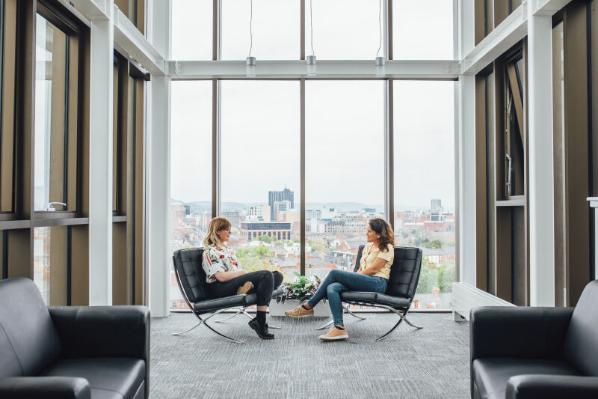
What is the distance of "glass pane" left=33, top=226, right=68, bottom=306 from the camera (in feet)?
12.5

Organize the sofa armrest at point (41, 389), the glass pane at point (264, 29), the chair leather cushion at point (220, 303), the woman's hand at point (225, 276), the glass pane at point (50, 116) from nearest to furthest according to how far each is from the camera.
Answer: the sofa armrest at point (41, 389) < the glass pane at point (50, 116) < the chair leather cushion at point (220, 303) < the woman's hand at point (225, 276) < the glass pane at point (264, 29)

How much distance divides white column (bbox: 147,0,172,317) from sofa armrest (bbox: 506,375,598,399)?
4.73m

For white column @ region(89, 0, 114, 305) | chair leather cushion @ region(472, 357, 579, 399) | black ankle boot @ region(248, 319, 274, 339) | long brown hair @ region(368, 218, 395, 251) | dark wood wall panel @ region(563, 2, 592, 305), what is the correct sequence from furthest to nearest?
long brown hair @ region(368, 218, 395, 251) < black ankle boot @ region(248, 319, 274, 339) < white column @ region(89, 0, 114, 305) < dark wood wall panel @ region(563, 2, 592, 305) < chair leather cushion @ region(472, 357, 579, 399)

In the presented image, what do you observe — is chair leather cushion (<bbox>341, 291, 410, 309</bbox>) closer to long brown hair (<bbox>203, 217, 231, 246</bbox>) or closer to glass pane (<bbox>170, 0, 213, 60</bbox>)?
long brown hair (<bbox>203, 217, 231, 246</bbox>)

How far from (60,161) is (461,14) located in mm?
4737

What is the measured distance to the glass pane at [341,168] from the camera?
649 cm

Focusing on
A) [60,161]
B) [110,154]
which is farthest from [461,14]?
[60,161]

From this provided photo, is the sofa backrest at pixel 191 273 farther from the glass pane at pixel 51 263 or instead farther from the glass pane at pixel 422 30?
the glass pane at pixel 422 30

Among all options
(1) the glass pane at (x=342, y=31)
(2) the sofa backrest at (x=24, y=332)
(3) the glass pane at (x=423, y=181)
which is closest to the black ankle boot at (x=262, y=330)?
(3) the glass pane at (x=423, y=181)

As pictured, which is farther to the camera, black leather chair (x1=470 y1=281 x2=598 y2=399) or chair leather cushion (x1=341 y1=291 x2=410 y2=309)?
chair leather cushion (x1=341 y1=291 x2=410 y2=309)

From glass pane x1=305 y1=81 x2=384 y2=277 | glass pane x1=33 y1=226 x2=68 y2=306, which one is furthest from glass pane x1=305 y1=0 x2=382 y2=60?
glass pane x1=33 y1=226 x2=68 y2=306

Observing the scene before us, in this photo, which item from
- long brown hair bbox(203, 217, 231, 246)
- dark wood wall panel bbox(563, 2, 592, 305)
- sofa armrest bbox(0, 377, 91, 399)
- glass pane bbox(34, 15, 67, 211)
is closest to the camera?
sofa armrest bbox(0, 377, 91, 399)

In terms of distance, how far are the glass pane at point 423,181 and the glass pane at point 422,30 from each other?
374mm

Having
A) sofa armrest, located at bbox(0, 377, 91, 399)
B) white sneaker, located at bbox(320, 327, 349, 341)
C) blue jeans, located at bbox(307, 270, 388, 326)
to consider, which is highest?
sofa armrest, located at bbox(0, 377, 91, 399)
